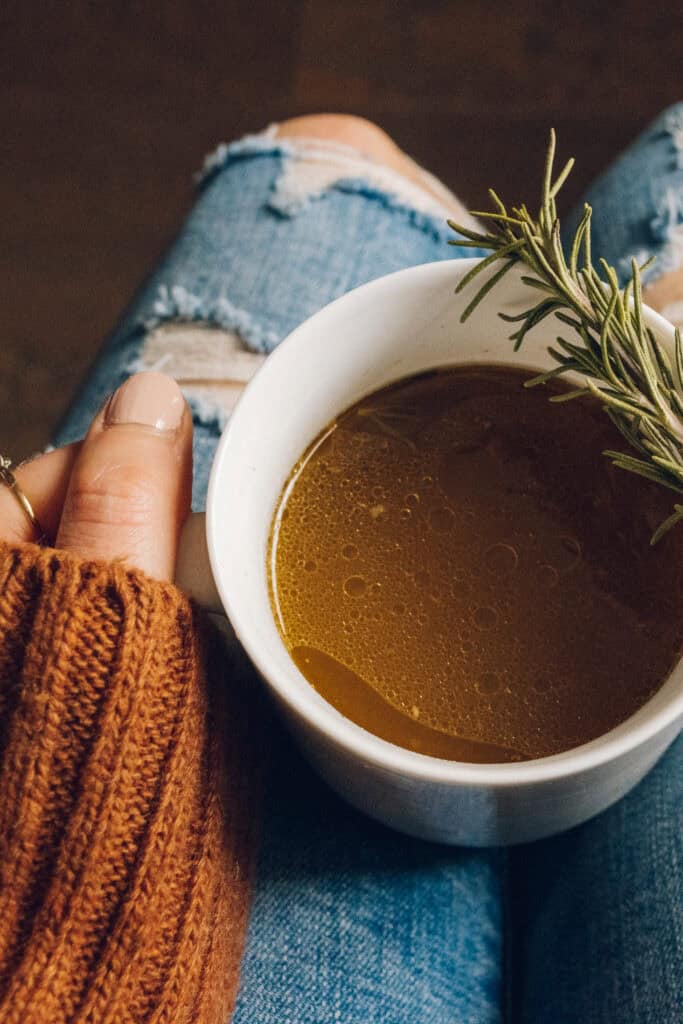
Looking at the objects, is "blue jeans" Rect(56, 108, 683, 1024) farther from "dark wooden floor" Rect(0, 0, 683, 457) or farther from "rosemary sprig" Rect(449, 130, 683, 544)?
"dark wooden floor" Rect(0, 0, 683, 457)

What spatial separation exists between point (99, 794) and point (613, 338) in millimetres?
363

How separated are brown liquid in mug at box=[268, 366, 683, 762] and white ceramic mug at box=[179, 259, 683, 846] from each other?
0.7 inches

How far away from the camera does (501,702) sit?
1.67ft

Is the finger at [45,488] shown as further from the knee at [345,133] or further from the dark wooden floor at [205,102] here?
the dark wooden floor at [205,102]

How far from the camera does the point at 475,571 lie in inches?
21.2

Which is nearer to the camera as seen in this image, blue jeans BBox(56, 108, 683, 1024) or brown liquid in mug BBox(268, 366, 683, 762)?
brown liquid in mug BBox(268, 366, 683, 762)

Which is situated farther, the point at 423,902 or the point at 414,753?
the point at 423,902

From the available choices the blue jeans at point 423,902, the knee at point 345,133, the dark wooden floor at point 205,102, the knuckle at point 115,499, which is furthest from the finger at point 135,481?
the dark wooden floor at point 205,102

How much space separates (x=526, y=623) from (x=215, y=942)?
0.27m

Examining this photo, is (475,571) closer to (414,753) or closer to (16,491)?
(414,753)

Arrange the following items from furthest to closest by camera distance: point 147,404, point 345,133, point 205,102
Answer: point 205,102 → point 345,133 → point 147,404

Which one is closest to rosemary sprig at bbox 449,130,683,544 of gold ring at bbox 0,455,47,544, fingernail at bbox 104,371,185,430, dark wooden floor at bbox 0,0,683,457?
fingernail at bbox 104,371,185,430

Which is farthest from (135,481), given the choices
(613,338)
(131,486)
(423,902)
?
(423,902)

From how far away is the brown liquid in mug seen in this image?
20.1 inches
